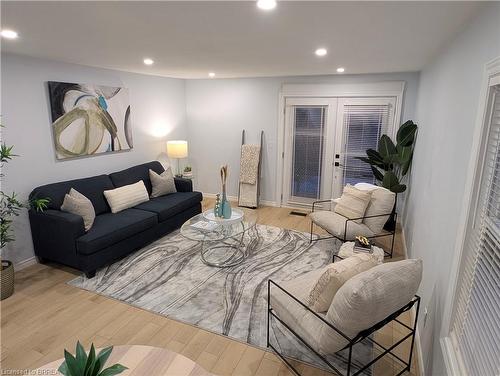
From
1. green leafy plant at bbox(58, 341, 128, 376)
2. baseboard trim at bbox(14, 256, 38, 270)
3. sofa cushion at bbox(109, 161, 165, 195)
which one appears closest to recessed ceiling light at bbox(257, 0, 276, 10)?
green leafy plant at bbox(58, 341, 128, 376)

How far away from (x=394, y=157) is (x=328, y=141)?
115 centimetres

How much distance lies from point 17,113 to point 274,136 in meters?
3.63

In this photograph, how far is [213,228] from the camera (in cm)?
363

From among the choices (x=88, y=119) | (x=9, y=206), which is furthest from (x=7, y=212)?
(x=88, y=119)

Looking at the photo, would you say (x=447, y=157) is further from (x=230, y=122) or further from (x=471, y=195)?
(x=230, y=122)

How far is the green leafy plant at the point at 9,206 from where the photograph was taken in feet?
9.66

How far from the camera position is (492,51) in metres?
1.47

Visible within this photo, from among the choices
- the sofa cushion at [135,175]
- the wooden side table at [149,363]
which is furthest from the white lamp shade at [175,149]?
the wooden side table at [149,363]

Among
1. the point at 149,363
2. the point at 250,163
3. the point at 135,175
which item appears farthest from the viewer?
the point at 250,163

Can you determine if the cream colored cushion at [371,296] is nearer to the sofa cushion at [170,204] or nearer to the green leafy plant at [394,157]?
the green leafy plant at [394,157]

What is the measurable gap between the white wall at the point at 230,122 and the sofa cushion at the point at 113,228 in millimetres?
2267

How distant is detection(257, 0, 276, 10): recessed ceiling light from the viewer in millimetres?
1586

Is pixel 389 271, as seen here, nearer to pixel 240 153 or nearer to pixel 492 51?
A: pixel 492 51

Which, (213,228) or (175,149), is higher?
(175,149)
